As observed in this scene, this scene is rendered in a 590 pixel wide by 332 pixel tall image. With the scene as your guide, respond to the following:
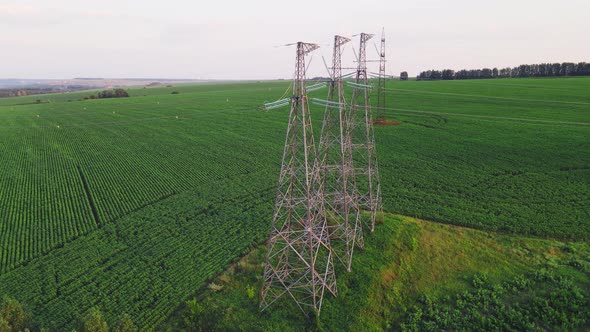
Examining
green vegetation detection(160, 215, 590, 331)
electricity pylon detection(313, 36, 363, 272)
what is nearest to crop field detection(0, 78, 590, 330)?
green vegetation detection(160, 215, 590, 331)

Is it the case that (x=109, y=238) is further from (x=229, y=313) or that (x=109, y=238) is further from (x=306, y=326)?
(x=306, y=326)

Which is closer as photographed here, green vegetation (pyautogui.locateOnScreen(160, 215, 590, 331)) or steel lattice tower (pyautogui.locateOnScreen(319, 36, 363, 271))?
green vegetation (pyautogui.locateOnScreen(160, 215, 590, 331))

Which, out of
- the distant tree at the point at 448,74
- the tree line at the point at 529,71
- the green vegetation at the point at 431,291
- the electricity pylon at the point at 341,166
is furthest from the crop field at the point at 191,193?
the distant tree at the point at 448,74

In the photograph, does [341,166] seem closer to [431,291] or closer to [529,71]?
[431,291]

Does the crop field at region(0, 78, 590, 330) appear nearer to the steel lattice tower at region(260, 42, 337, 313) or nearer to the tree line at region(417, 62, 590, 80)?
the steel lattice tower at region(260, 42, 337, 313)

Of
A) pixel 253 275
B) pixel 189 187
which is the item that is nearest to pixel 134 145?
pixel 189 187

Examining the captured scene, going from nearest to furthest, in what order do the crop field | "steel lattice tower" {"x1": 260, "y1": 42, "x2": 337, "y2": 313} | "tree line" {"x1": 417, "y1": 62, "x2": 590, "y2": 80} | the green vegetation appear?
1. "steel lattice tower" {"x1": 260, "y1": 42, "x2": 337, "y2": 313}
2. the green vegetation
3. the crop field
4. "tree line" {"x1": 417, "y1": 62, "x2": 590, "y2": 80}

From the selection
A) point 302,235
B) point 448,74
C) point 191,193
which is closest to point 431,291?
point 302,235

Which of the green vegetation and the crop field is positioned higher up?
the crop field
